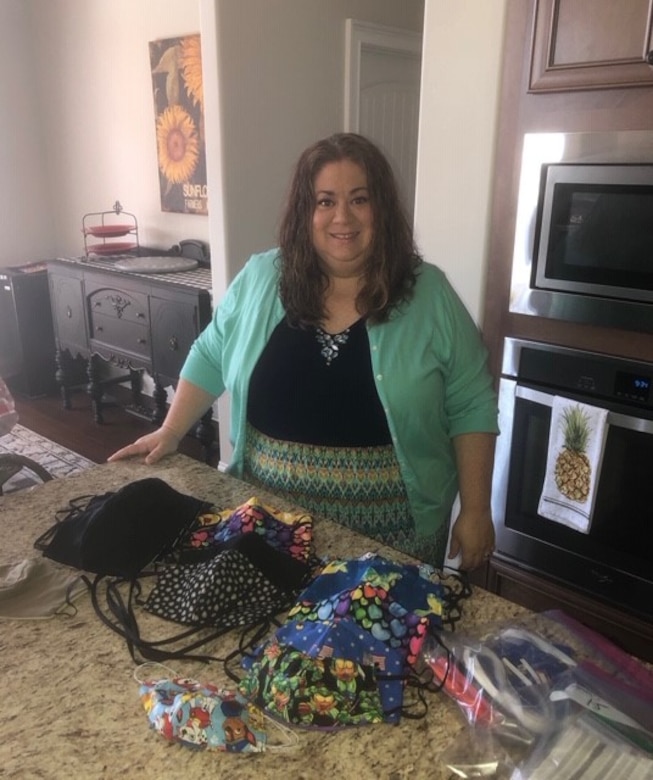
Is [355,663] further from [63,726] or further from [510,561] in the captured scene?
[510,561]

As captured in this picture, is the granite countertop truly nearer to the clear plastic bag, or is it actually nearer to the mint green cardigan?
the clear plastic bag

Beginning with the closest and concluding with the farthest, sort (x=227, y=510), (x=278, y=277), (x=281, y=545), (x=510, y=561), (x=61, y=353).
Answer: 1. (x=281, y=545)
2. (x=227, y=510)
3. (x=278, y=277)
4. (x=510, y=561)
5. (x=61, y=353)

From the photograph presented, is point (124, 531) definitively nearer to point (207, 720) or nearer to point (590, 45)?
point (207, 720)

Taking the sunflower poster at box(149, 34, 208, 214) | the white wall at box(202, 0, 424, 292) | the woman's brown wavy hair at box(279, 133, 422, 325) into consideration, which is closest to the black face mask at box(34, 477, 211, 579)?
the woman's brown wavy hair at box(279, 133, 422, 325)

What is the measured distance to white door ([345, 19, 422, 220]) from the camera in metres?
3.04

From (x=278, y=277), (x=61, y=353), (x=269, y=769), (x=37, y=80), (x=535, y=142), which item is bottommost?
(x=61, y=353)

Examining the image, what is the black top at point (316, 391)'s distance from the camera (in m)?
1.36

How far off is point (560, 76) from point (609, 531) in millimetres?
1068

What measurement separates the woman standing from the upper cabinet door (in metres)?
0.49

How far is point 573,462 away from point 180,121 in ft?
9.05

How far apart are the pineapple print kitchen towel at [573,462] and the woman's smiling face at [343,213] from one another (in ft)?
2.17

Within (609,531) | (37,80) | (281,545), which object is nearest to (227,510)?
(281,545)

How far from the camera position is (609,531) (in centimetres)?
172

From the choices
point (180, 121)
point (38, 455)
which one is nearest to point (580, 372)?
point (180, 121)
